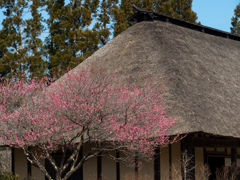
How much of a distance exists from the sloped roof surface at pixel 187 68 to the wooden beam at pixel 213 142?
695 millimetres

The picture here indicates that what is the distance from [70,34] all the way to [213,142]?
16923 mm

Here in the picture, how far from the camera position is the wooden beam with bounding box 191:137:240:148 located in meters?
11.7

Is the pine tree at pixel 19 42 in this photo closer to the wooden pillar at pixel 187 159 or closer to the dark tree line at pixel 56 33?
the dark tree line at pixel 56 33

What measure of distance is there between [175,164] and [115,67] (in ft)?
16.8

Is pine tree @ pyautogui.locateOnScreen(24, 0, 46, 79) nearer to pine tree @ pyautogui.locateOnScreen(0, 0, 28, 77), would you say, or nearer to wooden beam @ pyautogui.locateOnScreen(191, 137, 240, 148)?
pine tree @ pyautogui.locateOnScreen(0, 0, 28, 77)

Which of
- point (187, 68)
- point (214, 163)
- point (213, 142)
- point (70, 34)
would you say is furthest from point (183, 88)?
point (70, 34)

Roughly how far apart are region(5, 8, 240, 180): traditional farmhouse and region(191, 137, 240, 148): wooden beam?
30mm

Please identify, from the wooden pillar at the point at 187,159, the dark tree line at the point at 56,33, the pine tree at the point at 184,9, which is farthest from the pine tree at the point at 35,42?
the wooden pillar at the point at 187,159

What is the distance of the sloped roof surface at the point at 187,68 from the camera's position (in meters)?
11.6

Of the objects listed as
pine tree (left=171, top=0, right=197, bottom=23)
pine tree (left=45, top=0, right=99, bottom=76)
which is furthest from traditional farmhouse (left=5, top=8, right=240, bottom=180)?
pine tree (left=171, top=0, right=197, bottom=23)

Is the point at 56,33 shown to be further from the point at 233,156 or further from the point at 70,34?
the point at 233,156

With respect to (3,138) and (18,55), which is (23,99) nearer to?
(3,138)

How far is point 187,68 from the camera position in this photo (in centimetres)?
1418

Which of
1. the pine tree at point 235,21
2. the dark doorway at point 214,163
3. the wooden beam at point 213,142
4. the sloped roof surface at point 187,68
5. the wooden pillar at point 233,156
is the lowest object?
the dark doorway at point 214,163
